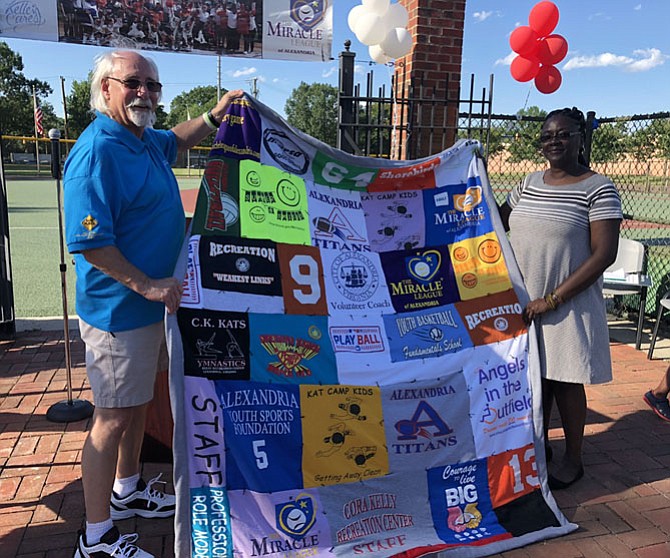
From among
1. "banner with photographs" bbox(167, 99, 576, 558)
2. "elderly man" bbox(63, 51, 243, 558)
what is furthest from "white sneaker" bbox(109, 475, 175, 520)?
"banner with photographs" bbox(167, 99, 576, 558)

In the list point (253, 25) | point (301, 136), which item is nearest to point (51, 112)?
point (253, 25)

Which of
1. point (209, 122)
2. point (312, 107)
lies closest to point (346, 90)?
point (209, 122)

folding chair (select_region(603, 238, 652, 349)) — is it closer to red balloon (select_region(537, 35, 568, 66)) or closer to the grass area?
red balloon (select_region(537, 35, 568, 66))

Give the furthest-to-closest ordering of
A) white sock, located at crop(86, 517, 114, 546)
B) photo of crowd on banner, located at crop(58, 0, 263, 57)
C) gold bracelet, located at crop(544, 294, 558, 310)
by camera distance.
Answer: photo of crowd on banner, located at crop(58, 0, 263, 57) → gold bracelet, located at crop(544, 294, 558, 310) → white sock, located at crop(86, 517, 114, 546)

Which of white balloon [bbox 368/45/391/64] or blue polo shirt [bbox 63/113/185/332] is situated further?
white balloon [bbox 368/45/391/64]

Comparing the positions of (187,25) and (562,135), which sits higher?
(187,25)

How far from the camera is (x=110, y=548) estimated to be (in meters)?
2.19

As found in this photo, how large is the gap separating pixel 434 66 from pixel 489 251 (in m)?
3.46

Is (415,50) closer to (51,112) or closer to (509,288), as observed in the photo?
(509,288)

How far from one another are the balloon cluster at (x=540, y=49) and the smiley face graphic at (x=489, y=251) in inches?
136

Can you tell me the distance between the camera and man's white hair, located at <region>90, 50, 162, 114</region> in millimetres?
2082

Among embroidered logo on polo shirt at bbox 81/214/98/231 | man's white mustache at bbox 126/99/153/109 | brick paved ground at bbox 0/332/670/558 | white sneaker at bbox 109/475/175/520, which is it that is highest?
man's white mustache at bbox 126/99/153/109

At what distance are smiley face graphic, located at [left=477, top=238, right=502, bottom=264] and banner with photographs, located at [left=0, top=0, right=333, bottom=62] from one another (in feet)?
14.4

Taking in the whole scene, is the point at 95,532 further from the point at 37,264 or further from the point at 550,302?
the point at 37,264
